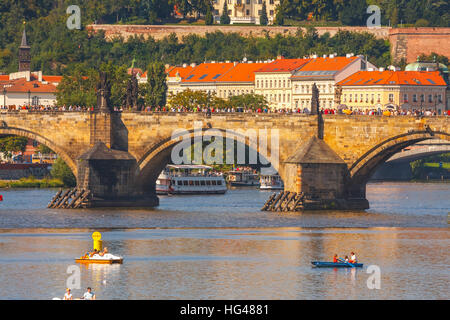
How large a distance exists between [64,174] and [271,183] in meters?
19.3

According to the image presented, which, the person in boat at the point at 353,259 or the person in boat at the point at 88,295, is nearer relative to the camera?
the person in boat at the point at 88,295

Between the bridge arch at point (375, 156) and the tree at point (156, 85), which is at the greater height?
the tree at point (156, 85)

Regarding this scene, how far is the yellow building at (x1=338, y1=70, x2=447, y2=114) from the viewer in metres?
174

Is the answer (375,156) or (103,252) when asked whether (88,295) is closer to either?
(103,252)

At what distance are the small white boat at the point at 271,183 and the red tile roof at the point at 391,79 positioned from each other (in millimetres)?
33159

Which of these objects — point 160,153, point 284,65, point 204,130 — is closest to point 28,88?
point 284,65

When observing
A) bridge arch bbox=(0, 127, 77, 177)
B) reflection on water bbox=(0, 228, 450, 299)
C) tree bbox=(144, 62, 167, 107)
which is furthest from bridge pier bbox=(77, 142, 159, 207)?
tree bbox=(144, 62, 167, 107)

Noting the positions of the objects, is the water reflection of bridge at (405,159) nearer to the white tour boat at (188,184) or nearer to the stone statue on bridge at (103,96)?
the white tour boat at (188,184)

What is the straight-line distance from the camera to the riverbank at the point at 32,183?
135625 millimetres

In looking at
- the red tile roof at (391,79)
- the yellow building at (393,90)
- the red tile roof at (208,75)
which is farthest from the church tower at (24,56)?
the yellow building at (393,90)

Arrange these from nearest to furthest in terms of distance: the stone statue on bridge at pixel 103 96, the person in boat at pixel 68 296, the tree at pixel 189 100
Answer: the person in boat at pixel 68 296, the stone statue on bridge at pixel 103 96, the tree at pixel 189 100

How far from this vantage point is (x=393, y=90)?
17438cm

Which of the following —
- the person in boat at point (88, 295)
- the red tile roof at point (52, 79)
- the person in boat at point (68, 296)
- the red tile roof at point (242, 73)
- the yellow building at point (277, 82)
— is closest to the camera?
the person in boat at point (68, 296)

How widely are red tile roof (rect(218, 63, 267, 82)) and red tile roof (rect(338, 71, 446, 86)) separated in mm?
18413
